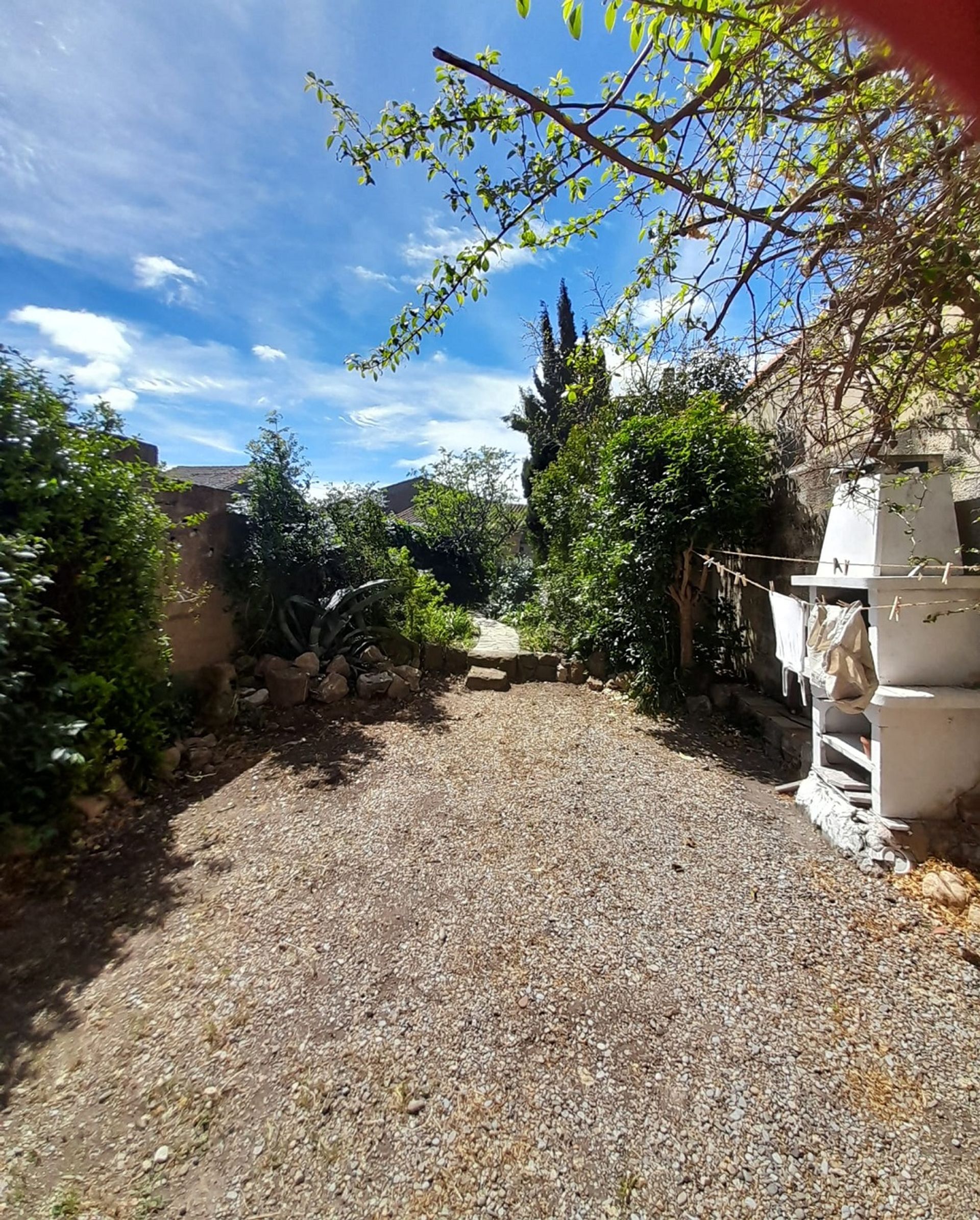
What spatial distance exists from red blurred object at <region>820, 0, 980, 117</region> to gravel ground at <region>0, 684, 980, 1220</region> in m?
2.76

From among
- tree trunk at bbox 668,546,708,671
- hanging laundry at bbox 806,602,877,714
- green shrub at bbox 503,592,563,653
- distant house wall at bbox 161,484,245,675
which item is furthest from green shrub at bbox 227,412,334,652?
hanging laundry at bbox 806,602,877,714

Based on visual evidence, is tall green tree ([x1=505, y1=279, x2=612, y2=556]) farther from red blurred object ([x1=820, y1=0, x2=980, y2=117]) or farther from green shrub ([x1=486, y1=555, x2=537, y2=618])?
red blurred object ([x1=820, y1=0, x2=980, y2=117])

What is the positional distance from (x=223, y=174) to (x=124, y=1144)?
5.57m

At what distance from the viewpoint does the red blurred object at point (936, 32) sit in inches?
40.4

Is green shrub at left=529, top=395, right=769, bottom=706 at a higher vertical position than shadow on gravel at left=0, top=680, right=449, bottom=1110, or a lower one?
higher

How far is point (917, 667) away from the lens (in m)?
2.63

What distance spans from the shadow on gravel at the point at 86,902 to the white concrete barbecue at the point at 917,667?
134 inches

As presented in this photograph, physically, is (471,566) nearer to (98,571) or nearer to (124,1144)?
(98,571)

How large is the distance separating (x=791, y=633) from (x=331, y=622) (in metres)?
4.46

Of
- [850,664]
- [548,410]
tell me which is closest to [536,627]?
[850,664]

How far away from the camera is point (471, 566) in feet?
37.1

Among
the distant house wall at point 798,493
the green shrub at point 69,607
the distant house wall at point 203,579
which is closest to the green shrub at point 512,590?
the distant house wall at point 798,493

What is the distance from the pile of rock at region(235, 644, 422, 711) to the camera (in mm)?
4832

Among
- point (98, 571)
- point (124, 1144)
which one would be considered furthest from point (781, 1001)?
point (98, 571)
